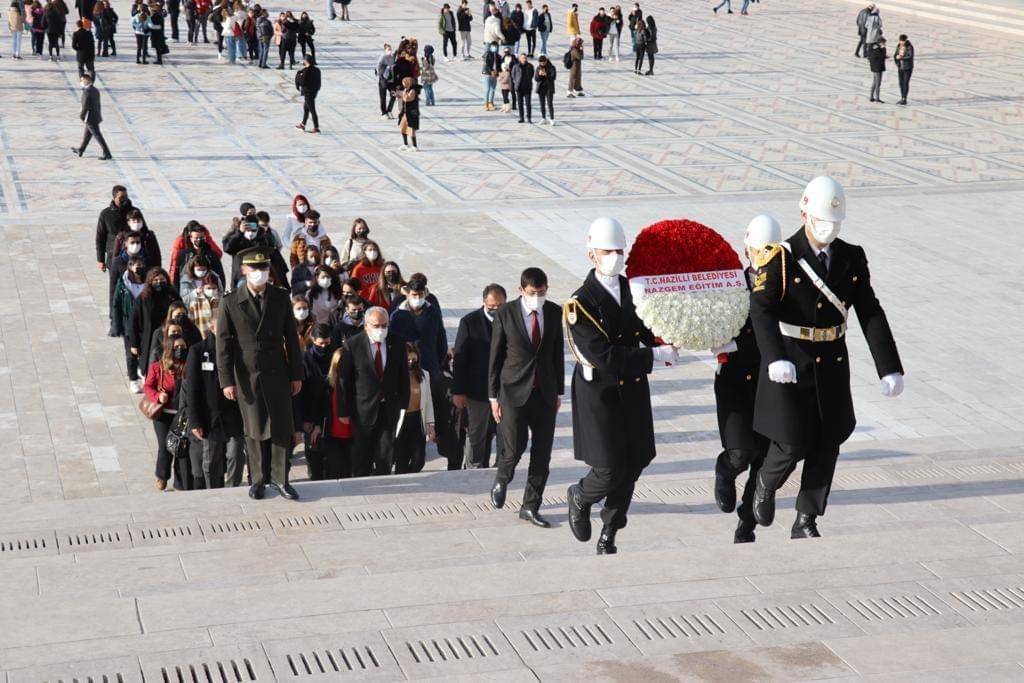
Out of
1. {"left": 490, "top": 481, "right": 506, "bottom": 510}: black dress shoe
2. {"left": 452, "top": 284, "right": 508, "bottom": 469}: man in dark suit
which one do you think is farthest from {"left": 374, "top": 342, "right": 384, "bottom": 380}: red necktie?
{"left": 490, "top": 481, "right": 506, "bottom": 510}: black dress shoe

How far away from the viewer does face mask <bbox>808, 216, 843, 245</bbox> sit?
19.4 ft

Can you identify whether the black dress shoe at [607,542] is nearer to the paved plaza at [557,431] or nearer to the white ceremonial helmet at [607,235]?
the paved plaza at [557,431]

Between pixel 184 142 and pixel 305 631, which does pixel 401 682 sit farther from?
pixel 184 142

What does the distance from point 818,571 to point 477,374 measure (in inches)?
144

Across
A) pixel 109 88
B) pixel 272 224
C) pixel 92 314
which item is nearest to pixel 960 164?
pixel 272 224

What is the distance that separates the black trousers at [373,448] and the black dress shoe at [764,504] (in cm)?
357

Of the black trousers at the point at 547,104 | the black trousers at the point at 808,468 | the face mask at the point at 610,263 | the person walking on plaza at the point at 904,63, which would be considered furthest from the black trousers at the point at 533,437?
the person walking on plaza at the point at 904,63

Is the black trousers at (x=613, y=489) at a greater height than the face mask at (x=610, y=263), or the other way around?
the face mask at (x=610, y=263)

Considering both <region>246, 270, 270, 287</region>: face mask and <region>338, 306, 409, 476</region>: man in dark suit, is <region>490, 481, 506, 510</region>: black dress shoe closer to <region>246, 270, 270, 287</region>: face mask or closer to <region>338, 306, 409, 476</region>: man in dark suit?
<region>338, 306, 409, 476</region>: man in dark suit

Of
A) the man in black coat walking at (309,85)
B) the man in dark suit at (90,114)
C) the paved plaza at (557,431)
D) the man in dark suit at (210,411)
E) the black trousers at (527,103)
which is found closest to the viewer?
the paved plaza at (557,431)

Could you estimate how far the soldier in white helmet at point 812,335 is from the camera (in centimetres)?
597

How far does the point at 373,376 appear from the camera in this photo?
9289 millimetres

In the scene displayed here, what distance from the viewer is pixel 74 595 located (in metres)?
6.10

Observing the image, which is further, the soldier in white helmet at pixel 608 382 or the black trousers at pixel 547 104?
the black trousers at pixel 547 104
